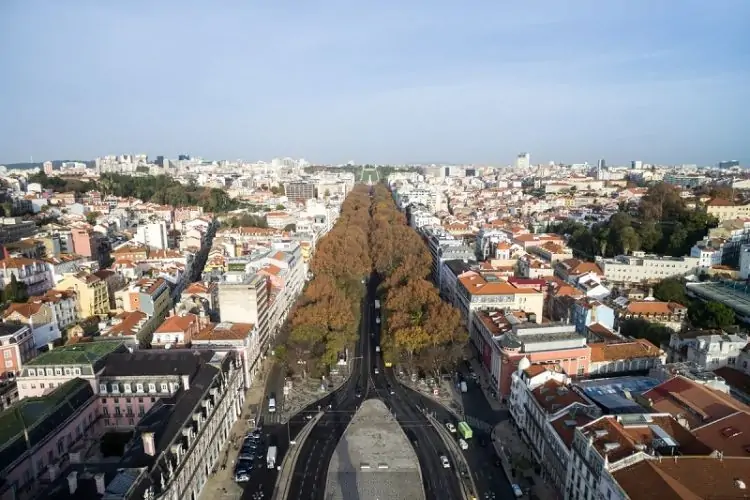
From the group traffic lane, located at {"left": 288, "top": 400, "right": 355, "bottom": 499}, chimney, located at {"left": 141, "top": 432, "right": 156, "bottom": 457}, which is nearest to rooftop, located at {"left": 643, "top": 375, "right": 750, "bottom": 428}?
traffic lane, located at {"left": 288, "top": 400, "right": 355, "bottom": 499}

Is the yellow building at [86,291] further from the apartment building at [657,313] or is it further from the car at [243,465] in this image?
the apartment building at [657,313]

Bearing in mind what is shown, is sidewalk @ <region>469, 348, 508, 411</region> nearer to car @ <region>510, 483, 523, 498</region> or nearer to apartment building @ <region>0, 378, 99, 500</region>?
car @ <region>510, 483, 523, 498</region>

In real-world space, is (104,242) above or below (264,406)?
above

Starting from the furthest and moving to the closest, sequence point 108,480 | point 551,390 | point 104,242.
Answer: point 104,242, point 551,390, point 108,480

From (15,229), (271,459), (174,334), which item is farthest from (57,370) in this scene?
(15,229)

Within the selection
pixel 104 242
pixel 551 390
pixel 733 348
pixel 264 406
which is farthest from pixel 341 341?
pixel 104 242

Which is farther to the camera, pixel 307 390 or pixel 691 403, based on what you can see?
pixel 307 390

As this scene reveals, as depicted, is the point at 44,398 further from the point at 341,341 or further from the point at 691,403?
the point at 691,403
